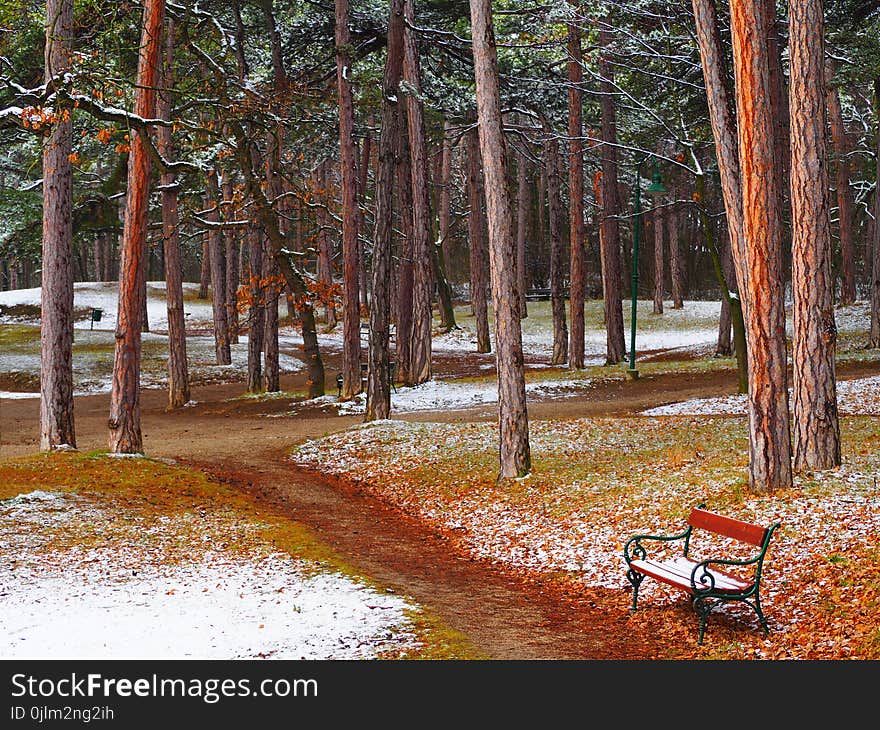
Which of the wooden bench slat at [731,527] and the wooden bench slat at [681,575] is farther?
the wooden bench slat at [731,527]

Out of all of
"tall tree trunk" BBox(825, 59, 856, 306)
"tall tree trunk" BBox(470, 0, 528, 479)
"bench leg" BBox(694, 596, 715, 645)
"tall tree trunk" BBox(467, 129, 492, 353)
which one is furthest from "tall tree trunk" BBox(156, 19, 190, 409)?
"tall tree trunk" BBox(825, 59, 856, 306)

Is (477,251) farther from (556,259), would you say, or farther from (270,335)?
(270,335)

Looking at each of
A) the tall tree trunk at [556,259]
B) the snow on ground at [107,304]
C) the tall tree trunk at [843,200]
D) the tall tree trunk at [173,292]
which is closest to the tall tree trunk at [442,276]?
the tall tree trunk at [556,259]

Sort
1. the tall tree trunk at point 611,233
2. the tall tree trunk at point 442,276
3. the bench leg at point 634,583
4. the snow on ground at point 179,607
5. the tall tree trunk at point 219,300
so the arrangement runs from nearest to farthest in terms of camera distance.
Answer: the snow on ground at point 179,607
the bench leg at point 634,583
the tall tree trunk at point 611,233
the tall tree trunk at point 219,300
the tall tree trunk at point 442,276

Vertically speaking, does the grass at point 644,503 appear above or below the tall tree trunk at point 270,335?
below

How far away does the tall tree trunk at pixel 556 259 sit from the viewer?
103 ft

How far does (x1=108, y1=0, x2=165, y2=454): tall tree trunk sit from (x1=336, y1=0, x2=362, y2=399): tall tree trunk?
842 centimetres

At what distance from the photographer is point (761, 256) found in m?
10.2

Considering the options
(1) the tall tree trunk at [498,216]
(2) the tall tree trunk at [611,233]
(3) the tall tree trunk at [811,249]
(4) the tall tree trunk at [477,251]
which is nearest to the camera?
(3) the tall tree trunk at [811,249]

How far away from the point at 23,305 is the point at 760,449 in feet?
144

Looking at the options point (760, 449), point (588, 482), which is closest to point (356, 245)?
point (588, 482)

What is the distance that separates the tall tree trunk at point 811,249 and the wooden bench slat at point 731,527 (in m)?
3.16

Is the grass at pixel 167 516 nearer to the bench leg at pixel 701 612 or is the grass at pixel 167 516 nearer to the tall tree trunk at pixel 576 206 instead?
the bench leg at pixel 701 612

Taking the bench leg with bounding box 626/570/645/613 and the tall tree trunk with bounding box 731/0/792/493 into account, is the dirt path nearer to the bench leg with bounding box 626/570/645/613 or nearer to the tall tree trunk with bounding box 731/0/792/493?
the bench leg with bounding box 626/570/645/613
